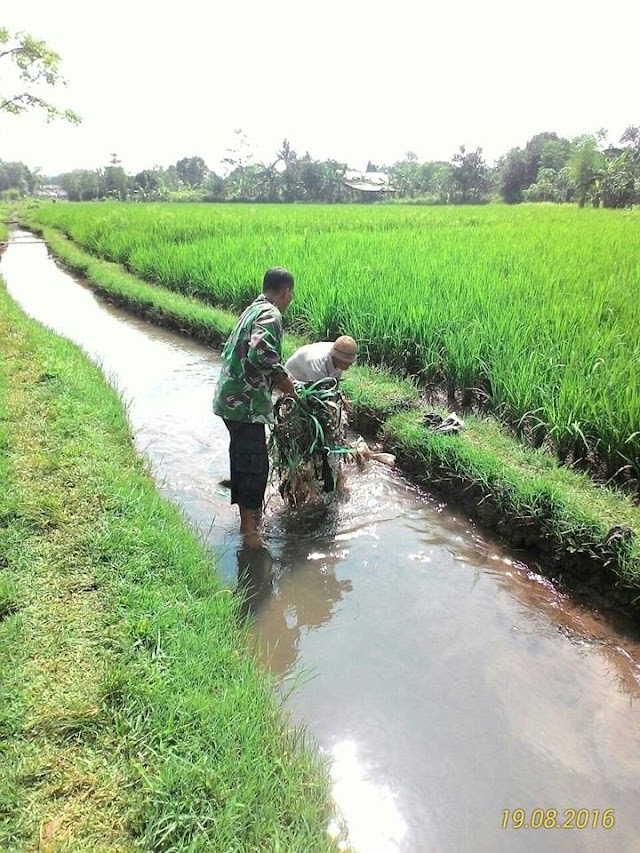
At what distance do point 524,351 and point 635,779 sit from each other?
3.14 metres

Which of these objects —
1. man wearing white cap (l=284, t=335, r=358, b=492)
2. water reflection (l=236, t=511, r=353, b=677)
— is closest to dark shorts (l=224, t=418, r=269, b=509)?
water reflection (l=236, t=511, r=353, b=677)

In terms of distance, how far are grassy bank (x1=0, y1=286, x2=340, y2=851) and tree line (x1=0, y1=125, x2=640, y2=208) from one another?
95.1 ft

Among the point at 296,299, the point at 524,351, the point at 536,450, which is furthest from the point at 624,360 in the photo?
the point at 296,299

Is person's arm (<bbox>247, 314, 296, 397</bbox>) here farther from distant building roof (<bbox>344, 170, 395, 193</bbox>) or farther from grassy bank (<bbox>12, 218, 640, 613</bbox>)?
distant building roof (<bbox>344, 170, 395, 193</bbox>)

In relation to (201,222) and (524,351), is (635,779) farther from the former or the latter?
(201,222)

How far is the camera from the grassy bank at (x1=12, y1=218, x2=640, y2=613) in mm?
2871

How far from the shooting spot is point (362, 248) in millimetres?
9414

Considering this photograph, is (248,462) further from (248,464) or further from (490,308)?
(490,308)

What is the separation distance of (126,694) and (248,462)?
1.38m

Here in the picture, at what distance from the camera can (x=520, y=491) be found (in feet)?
10.8

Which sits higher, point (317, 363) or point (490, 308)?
point (317, 363)

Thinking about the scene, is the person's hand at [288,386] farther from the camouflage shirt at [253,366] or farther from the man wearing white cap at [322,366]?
the man wearing white cap at [322,366]

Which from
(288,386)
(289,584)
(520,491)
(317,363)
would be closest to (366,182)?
(317,363)

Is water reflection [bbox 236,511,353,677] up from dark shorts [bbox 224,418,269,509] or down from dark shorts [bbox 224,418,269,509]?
down
